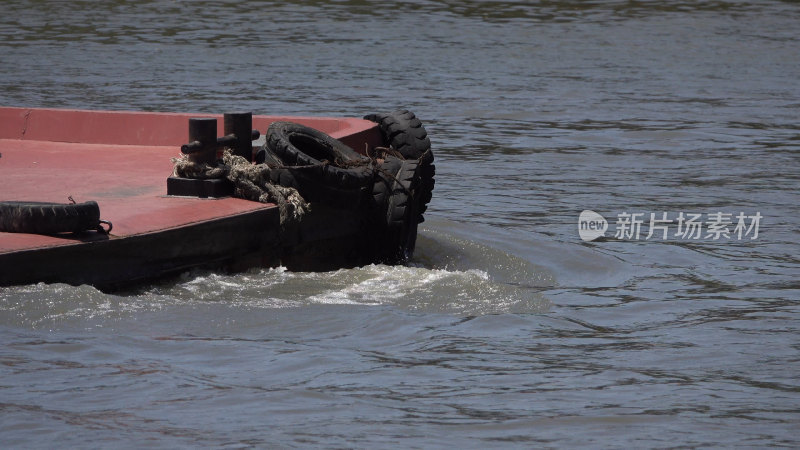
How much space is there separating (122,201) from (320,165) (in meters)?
1.21

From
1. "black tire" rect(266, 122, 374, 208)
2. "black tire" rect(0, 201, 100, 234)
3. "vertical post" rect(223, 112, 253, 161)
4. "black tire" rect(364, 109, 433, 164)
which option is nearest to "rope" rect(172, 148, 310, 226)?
"black tire" rect(266, 122, 374, 208)

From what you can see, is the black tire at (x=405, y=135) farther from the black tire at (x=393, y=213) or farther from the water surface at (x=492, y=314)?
the water surface at (x=492, y=314)

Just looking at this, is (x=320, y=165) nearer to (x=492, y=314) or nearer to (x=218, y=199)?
(x=218, y=199)

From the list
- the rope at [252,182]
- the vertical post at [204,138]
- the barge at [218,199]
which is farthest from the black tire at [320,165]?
the vertical post at [204,138]

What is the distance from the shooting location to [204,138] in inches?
312

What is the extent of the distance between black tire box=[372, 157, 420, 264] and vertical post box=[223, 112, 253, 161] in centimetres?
88

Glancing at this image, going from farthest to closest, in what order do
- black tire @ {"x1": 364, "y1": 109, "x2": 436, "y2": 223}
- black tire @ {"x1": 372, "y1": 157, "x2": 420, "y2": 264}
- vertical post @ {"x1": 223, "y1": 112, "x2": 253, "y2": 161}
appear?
1. black tire @ {"x1": 364, "y1": 109, "x2": 436, "y2": 223}
2. black tire @ {"x1": 372, "y1": 157, "x2": 420, "y2": 264}
3. vertical post @ {"x1": 223, "y1": 112, "x2": 253, "y2": 161}

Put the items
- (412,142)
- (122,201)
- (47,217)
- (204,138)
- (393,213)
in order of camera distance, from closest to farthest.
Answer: (47,217)
(122,201)
(204,138)
(393,213)
(412,142)

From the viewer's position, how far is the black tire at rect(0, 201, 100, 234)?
263 inches

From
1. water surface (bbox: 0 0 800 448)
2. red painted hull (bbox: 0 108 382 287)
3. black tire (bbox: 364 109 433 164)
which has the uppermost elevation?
black tire (bbox: 364 109 433 164)

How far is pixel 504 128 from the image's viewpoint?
53.3 ft

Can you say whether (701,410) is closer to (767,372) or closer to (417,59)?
(767,372)

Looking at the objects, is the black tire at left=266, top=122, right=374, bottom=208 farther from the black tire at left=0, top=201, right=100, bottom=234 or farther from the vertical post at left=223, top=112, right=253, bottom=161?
the black tire at left=0, top=201, right=100, bottom=234

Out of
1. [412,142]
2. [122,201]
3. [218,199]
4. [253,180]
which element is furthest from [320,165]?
[412,142]
